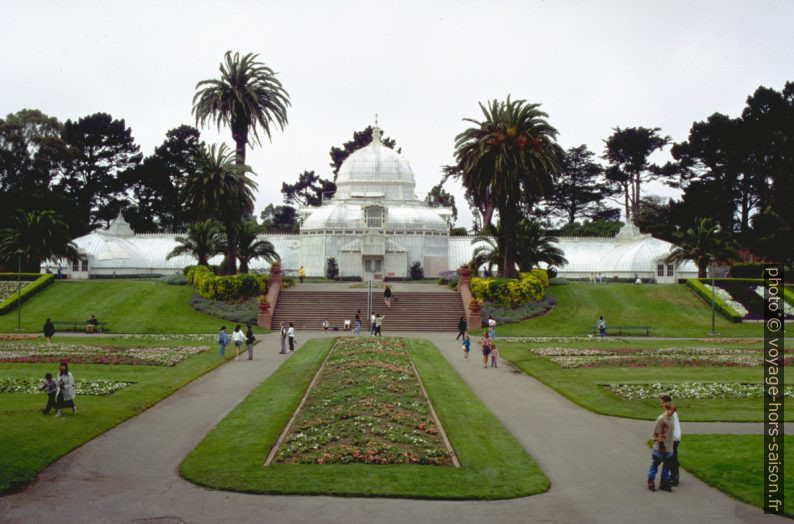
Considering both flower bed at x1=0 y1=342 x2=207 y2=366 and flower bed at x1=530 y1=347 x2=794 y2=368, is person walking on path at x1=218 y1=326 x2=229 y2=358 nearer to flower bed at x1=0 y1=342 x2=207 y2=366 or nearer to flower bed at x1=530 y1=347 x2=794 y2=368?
flower bed at x1=0 y1=342 x2=207 y2=366

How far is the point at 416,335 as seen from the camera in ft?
182

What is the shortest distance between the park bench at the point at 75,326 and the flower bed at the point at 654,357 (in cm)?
2816

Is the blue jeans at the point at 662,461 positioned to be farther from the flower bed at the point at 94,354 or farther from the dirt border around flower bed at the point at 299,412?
the flower bed at the point at 94,354

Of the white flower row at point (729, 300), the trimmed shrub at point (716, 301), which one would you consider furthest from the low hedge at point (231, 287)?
the white flower row at point (729, 300)

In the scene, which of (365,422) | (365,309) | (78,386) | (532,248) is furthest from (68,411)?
(532,248)

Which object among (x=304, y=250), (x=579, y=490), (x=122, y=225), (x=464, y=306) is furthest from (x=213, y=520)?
(x=122, y=225)

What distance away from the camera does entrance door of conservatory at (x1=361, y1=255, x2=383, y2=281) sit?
86.5 metres

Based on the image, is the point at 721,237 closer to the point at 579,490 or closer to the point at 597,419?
the point at 597,419

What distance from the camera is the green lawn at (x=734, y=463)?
18.0 metres

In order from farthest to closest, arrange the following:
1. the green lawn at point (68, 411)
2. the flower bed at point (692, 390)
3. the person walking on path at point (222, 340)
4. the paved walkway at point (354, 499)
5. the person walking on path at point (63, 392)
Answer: the person walking on path at point (222, 340), the flower bed at point (692, 390), the person walking on path at point (63, 392), the green lawn at point (68, 411), the paved walkway at point (354, 499)

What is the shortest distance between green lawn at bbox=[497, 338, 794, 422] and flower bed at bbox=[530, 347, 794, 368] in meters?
0.83

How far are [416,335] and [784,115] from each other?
60094mm

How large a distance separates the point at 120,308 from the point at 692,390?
1687 inches

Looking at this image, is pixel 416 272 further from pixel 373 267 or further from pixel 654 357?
pixel 654 357
